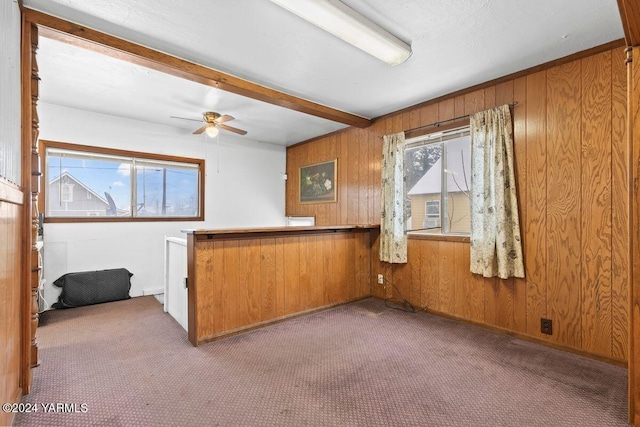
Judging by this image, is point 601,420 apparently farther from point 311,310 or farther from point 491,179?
point 311,310

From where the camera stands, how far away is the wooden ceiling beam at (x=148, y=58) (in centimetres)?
199

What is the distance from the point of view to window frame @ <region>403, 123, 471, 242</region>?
3.12 metres

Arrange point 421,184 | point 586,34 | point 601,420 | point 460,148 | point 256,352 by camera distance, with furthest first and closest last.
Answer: point 421,184, point 460,148, point 256,352, point 586,34, point 601,420

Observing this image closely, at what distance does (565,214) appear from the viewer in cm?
243

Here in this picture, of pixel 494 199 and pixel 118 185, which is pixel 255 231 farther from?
pixel 118 185

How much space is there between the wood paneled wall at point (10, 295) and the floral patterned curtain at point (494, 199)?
3294 mm

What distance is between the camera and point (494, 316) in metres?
2.85

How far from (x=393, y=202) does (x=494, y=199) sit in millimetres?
1082

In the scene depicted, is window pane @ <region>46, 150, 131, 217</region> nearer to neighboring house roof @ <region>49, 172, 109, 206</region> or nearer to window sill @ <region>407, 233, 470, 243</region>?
neighboring house roof @ <region>49, 172, 109, 206</region>

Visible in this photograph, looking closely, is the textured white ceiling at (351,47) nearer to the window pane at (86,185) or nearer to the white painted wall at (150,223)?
the white painted wall at (150,223)

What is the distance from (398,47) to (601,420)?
261cm

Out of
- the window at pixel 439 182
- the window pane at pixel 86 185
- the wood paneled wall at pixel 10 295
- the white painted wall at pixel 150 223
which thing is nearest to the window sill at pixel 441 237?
the window at pixel 439 182

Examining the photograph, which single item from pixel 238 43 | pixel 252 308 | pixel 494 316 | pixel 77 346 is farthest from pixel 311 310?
pixel 238 43

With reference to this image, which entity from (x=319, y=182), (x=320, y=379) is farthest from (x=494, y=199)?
(x=319, y=182)
